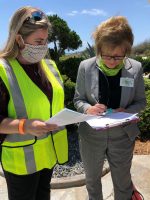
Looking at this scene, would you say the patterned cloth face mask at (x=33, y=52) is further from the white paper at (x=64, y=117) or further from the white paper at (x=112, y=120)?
the white paper at (x=112, y=120)

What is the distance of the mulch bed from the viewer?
524cm

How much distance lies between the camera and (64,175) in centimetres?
453

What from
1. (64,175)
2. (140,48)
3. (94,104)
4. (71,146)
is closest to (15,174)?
(94,104)

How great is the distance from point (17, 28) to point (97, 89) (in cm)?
95

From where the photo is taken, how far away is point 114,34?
2.80 meters

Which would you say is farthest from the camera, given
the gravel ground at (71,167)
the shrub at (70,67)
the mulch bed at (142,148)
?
the shrub at (70,67)

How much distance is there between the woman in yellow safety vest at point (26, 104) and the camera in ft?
7.31

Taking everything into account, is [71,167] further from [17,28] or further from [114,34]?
[17,28]

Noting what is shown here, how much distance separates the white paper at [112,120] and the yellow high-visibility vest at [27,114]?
334 mm

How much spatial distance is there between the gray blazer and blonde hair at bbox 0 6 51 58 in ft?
2.57

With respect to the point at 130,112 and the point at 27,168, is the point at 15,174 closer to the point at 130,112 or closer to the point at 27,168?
the point at 27,168

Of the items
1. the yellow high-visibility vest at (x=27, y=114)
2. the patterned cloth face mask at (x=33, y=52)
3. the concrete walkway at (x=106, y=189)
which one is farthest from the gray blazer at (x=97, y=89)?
the concrete walkway at (x=106, y=189)

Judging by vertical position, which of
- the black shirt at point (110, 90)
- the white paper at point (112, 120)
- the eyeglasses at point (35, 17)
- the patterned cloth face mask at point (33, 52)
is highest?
the eyeglasses at point (35, 17)

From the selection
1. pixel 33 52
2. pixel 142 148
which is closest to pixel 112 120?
pixel 33 52
